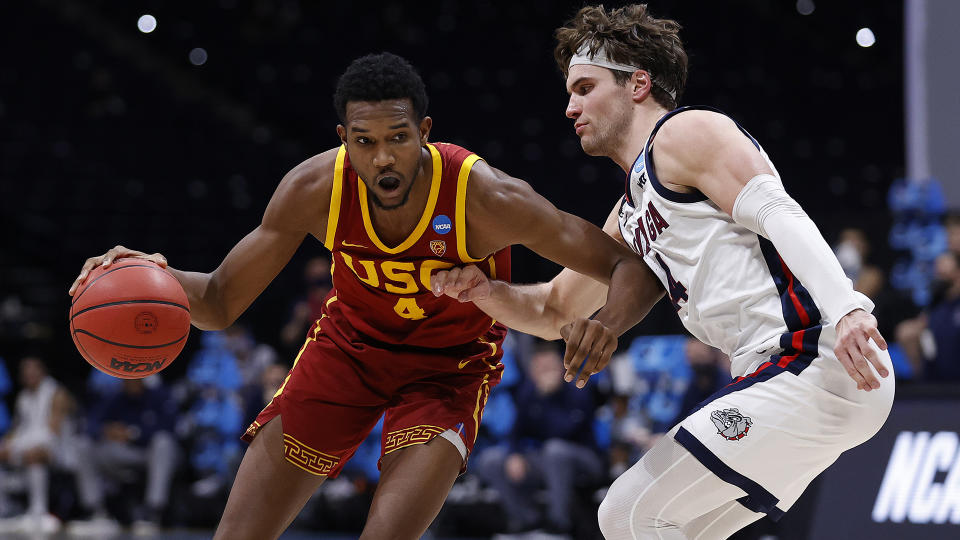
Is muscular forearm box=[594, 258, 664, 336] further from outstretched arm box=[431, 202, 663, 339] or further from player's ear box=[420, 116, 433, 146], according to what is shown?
player's ear box=[420, 116, 433, 146]

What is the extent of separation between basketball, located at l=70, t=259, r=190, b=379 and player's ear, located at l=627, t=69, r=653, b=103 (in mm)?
1710

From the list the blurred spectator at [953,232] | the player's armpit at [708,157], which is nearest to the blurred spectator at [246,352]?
the blurred spectator at [953,232]

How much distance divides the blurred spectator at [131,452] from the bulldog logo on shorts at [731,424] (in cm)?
799

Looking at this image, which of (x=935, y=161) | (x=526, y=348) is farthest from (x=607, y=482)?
(x=935, y=161)

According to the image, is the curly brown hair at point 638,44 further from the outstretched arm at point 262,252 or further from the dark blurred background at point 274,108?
the dark blurred background at point 274,108

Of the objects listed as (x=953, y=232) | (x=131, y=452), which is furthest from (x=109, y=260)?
(x=131, y=452)

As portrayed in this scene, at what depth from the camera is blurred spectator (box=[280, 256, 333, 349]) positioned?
29.8 ft

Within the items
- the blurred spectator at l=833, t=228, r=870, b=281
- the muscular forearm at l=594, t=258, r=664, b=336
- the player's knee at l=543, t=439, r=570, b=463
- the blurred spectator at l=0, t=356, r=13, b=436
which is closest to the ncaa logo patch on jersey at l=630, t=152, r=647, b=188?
the muscular forearm at l=594, t=258, r=664, b=336

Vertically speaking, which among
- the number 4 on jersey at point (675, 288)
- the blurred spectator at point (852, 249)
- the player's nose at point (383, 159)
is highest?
the player's nose at point (383, 159)

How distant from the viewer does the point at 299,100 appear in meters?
14.6

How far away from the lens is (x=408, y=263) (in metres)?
3.70

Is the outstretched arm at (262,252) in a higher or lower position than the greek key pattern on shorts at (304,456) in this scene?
higher

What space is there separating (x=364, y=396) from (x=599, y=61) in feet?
4.77

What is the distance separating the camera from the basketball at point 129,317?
3.58 metres
